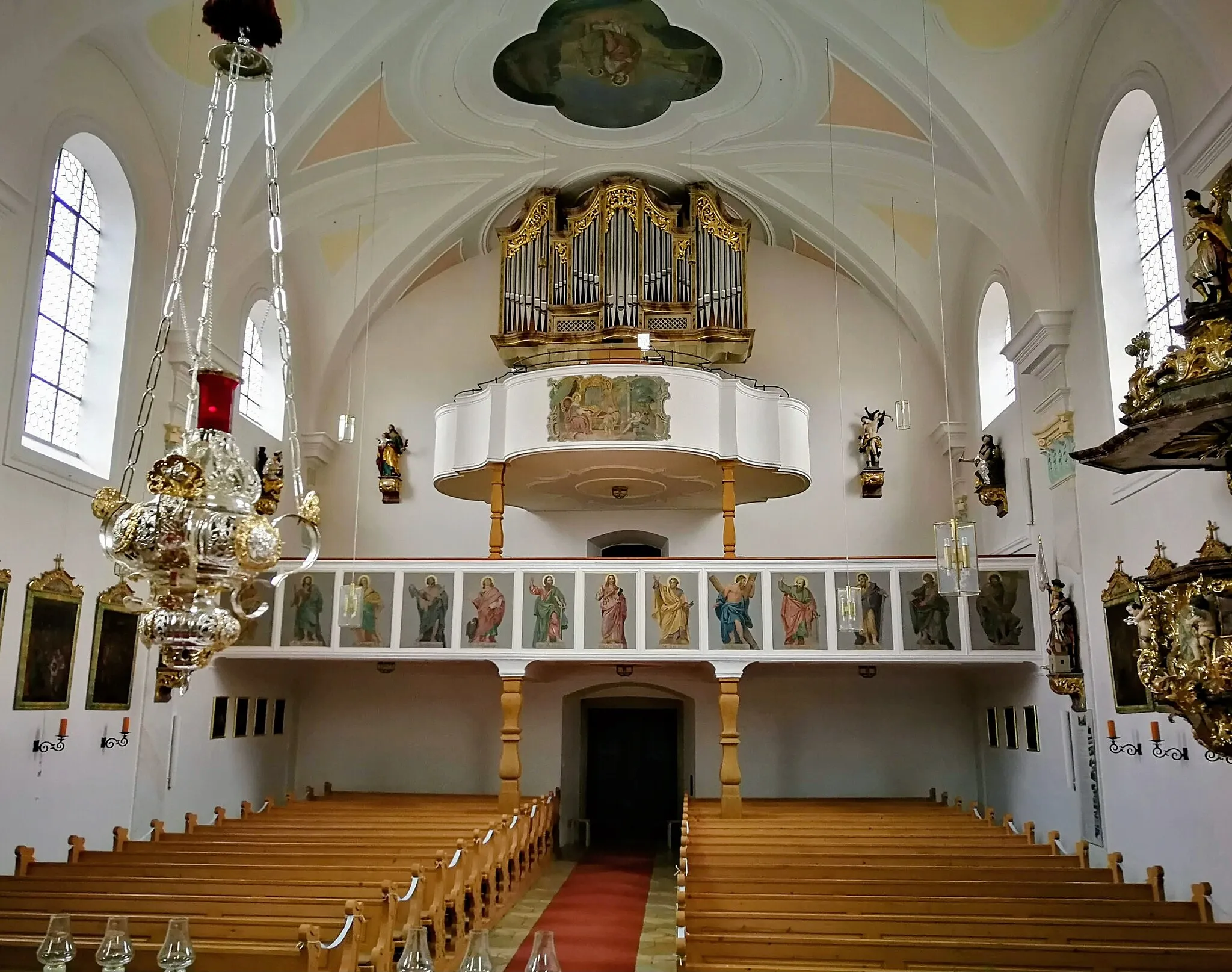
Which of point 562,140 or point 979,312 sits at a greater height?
point 562,140

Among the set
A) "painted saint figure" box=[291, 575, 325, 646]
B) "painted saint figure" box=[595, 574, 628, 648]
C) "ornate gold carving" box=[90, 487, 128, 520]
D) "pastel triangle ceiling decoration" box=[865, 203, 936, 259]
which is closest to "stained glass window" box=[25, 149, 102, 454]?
"painted saint figure" box=[291, 575, 325, 646]

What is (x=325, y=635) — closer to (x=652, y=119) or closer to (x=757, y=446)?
(x=757, y=446)

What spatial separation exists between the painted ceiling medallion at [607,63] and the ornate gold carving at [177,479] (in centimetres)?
1126

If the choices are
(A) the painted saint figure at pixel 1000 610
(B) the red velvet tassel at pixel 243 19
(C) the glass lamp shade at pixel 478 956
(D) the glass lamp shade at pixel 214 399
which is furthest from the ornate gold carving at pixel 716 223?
(C) the glass lamp shade at pixel 478 956

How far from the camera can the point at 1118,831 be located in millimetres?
11039

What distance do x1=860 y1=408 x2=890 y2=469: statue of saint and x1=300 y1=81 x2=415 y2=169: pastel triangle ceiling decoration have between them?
28.1 ft

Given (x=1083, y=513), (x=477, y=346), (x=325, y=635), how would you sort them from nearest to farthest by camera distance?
(x=1083, y=513) < (x=325, y=635) < (x=477, y=346)

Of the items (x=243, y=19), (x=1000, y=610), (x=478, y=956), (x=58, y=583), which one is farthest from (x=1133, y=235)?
(x=58, y=583)

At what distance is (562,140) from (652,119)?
4.75 ft

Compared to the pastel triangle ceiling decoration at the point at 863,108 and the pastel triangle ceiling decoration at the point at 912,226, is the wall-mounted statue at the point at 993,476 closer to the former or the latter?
the pastel triangle ceiling decoration at the point at 912,226

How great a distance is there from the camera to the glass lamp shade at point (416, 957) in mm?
3428

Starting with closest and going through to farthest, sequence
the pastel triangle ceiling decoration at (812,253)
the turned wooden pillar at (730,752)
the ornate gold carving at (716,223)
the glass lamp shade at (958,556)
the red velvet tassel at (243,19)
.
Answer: the red velvet tassel at (243,19) → the glass lamp shade at (958,556) → the turned wooden pillar at (730,752) → the ornate gold carving at (716,223) → the pastel triangle ceiling decoration at (812,253)

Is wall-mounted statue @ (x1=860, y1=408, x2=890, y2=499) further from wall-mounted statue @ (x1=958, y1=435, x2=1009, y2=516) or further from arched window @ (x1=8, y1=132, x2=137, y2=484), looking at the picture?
arched window @ (x1=8, y1=132, x2=137, y2=484)

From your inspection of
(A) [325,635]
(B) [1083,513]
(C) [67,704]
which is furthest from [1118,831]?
(C) [67,704]
